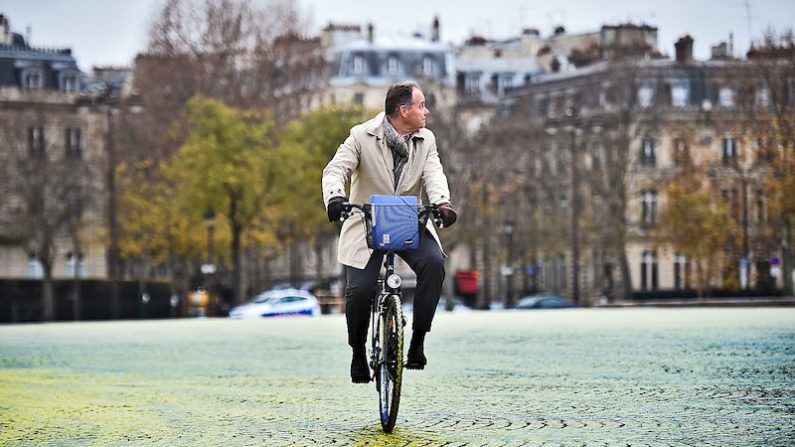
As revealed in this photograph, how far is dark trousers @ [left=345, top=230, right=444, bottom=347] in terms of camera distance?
948cm

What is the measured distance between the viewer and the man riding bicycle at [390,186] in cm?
955

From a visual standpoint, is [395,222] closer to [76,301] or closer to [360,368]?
[360,368]

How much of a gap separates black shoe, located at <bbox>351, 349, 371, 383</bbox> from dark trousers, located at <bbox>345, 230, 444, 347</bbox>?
0.20ft

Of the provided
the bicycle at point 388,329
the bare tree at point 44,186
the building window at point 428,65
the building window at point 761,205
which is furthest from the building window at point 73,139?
the bicycle at point 388,329

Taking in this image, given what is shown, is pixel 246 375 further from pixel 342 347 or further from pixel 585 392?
pixel 342 347

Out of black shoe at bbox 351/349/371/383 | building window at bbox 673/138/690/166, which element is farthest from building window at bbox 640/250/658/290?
black shoe at bbox 351/349/371/383

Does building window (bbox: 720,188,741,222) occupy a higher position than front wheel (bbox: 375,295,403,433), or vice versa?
building window (bbox: 720,188,741,222)

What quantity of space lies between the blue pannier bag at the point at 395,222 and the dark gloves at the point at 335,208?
17 cm

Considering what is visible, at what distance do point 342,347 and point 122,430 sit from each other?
10338 millimetres

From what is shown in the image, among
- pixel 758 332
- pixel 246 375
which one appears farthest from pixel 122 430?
pixel 758 332

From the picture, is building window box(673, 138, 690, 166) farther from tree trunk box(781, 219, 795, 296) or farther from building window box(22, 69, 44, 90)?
building window box(22, 69, 44, 90)

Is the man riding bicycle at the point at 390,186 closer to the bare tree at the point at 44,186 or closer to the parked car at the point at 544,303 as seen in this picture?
the bare tree at the point at 44,186

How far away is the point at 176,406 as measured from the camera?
11227 millimetres

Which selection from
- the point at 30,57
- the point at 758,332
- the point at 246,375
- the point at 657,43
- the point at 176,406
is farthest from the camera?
the point at 657,43
